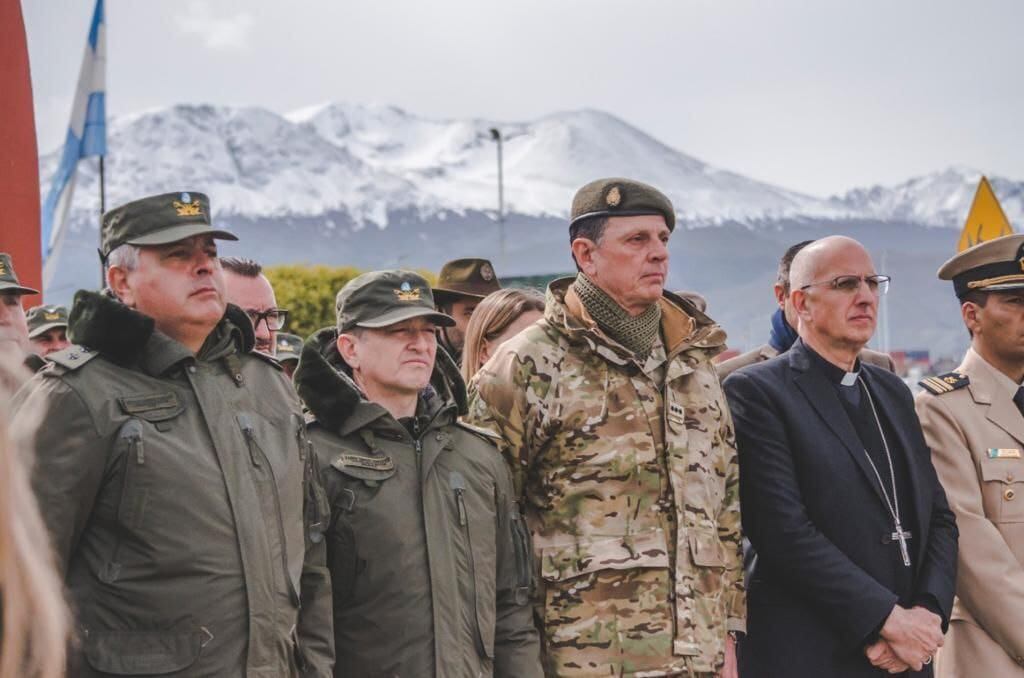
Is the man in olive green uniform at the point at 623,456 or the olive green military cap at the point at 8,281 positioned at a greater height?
the olive green military cap at the point at 8,281

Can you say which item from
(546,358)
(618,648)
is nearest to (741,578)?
(618,648)

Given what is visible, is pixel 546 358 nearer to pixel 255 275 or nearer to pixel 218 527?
pixel 218 527

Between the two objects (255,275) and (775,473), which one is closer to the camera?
(775,473)

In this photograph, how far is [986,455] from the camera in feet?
14.9

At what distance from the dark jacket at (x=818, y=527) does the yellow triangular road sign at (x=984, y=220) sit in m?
4.37

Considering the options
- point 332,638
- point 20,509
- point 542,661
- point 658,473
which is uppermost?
A: point 20,509

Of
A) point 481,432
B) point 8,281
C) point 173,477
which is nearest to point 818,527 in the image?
point 481,432

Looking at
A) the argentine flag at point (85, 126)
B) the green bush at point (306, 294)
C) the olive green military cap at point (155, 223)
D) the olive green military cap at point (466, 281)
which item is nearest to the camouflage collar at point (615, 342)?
the olive green military cap at point (155, 223)

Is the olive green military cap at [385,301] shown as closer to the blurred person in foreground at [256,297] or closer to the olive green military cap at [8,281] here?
the blurred person in foreground at [256,297]

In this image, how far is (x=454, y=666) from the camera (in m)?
3.36

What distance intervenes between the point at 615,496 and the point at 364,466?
2.65 ft

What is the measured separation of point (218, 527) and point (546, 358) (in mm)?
1319

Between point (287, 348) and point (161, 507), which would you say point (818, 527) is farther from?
point (287, 348)

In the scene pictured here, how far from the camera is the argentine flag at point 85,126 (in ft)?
42.3
